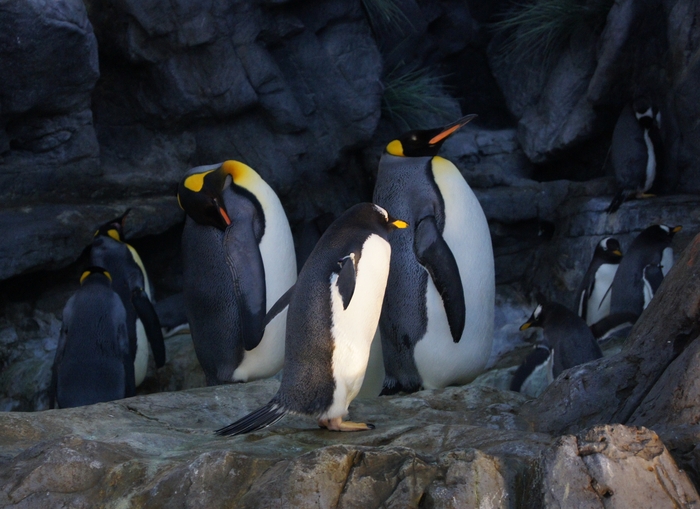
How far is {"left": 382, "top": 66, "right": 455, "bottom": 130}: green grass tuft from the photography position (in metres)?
7.91

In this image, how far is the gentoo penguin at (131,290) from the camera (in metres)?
6.09

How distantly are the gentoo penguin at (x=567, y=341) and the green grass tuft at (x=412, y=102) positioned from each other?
326cm

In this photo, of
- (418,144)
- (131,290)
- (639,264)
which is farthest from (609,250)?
(131,290)

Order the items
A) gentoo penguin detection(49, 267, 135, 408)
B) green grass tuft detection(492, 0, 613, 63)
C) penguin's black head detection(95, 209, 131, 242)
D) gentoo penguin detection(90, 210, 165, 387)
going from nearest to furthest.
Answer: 1. gentoo penguin detection(49, 267, 135, 408)
2. gentoo penguin detection(90, 210, 165, 387)
3. penguin's black head detection(95, 209, 131, 242)
4. green grass tuft detection(492, 0, 613, 63)

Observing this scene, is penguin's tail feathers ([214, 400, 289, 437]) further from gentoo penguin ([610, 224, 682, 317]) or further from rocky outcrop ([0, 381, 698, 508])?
gentoo penguin ([610, 224, 682, 317])

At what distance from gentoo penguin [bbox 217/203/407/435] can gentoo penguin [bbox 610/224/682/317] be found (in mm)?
3689

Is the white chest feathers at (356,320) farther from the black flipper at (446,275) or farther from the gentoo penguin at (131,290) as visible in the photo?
the gentoo penguin at (131,290)

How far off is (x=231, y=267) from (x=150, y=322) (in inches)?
64.3

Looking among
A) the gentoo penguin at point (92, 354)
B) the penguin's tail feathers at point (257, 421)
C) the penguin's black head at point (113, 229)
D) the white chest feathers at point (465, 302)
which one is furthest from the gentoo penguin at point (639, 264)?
the penguin's tail feathers at point (257, 421)

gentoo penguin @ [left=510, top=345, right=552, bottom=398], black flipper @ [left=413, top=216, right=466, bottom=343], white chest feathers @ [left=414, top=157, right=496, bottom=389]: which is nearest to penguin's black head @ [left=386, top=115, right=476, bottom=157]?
white chest feathers @ [left=414, top=157, right=496, bottom=389]

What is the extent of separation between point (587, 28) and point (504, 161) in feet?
4.70

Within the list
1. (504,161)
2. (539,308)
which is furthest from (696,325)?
(504,161)

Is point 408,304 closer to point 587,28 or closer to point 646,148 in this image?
point 646,148

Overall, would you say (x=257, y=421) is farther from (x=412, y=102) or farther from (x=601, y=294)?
(x=412, y=102)
